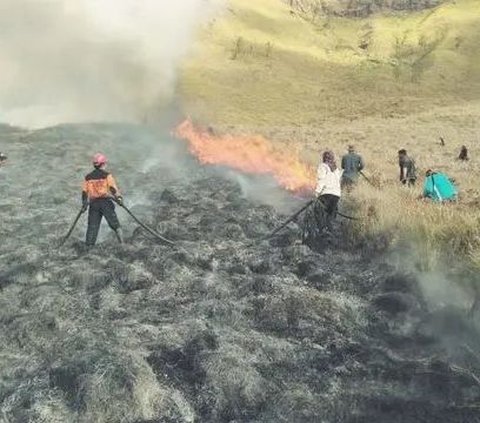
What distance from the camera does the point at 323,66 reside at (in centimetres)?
7644

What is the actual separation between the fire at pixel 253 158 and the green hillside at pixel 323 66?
1706cm

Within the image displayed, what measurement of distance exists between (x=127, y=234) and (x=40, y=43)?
32.9 m

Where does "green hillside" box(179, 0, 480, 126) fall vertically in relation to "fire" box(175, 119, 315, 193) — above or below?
above

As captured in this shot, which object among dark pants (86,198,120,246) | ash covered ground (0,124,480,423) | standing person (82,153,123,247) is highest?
standing person (82,153,123,247)

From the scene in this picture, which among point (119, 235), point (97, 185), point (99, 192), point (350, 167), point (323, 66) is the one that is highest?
point (323, 66)

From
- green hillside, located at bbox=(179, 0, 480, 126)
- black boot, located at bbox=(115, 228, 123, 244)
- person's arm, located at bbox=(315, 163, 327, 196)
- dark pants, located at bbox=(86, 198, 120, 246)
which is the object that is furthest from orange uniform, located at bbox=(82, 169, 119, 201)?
green hillside, located at bbox=(179, 0, 480, 126)

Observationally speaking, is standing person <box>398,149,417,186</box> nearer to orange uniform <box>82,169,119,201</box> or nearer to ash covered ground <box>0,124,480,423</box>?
ash covered ground <box>0,124,480,423</box>

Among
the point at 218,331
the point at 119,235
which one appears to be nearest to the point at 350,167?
the point at 119,235

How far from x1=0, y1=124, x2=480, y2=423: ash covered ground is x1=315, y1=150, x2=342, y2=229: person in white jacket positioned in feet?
2.85

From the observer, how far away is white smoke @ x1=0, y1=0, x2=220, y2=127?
152 ft

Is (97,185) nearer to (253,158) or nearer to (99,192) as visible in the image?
(99,192)

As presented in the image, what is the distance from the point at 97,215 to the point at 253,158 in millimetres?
13317

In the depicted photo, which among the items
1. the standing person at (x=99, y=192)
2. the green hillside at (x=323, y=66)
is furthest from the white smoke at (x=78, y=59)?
the standing person at (x=99, y=192)

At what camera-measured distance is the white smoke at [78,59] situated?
4625cm
